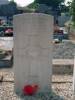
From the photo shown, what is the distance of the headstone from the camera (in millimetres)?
6836

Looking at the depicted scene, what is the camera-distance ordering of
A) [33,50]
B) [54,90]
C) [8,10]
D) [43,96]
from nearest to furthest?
[43,96]
[33,50]
[54,90]
[8,10]

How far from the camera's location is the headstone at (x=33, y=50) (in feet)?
22.4

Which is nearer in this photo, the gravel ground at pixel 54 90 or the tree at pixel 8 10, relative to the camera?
the gravel ground at pixel 54 90

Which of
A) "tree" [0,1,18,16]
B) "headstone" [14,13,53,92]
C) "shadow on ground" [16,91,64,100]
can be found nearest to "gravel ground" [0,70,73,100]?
"shadow on ground" [16,91,64,100]

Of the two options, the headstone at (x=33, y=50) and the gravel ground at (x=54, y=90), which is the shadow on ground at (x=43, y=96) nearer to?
the gravel ground at (x=54, y=90)

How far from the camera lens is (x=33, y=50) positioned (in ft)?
22.8

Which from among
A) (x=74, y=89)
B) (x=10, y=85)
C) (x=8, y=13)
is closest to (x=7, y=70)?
(x=10, y=85)

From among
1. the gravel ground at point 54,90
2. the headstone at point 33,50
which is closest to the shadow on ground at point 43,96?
the gravel ground at point 54,90

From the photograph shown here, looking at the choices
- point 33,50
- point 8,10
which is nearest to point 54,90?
point 33,50

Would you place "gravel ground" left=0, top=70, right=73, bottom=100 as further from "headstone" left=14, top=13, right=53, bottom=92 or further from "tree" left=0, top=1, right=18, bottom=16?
"tree" left=0, top=1, right=18, bottom=16

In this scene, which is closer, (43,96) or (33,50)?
(43,96)

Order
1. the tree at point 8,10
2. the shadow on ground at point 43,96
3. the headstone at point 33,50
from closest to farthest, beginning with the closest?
the shadow on ground at point 43,96 < the headstone at point 33,50 < the tree at point 8,10

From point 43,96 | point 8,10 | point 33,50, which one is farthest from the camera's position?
point 8,10

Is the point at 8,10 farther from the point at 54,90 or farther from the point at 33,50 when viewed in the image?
the point at 33,50
